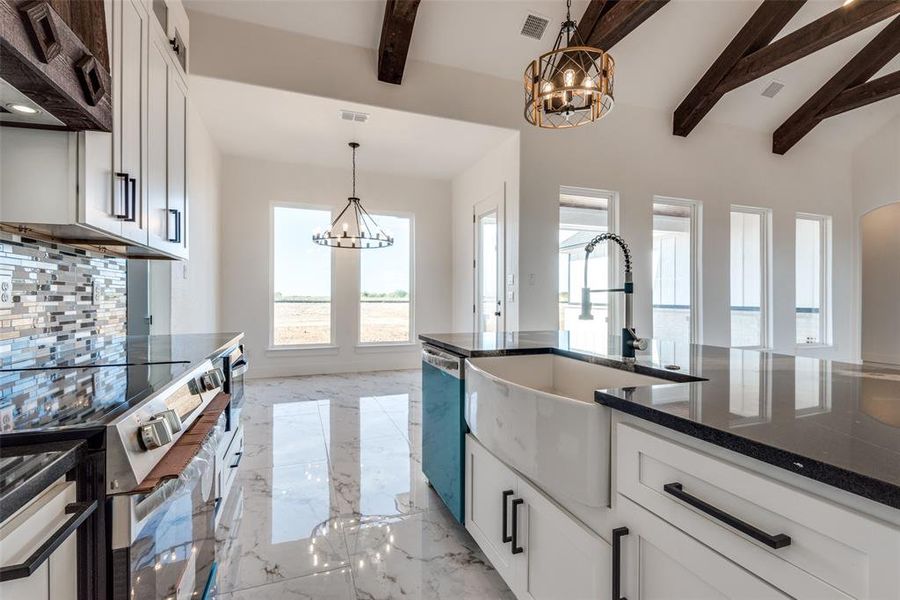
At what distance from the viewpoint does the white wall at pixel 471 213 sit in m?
4.64

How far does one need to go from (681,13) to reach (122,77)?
15.2ft

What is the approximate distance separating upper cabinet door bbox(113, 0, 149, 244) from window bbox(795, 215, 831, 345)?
7.54 metres

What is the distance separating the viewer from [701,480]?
79 cm

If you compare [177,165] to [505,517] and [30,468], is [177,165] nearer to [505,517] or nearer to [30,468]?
[30,468]

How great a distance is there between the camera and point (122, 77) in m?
1.59

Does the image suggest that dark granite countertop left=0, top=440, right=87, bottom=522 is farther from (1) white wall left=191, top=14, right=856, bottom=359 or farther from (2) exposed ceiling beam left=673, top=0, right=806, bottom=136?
(2) exposed ceiling beam left=673, top=0, right=806, bottom=136

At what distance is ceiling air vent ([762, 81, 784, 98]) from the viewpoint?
502cm

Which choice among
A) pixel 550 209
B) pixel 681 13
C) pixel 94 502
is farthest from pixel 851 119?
pixel 94 502

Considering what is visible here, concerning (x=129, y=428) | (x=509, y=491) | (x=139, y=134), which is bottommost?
(x=509, y=491)

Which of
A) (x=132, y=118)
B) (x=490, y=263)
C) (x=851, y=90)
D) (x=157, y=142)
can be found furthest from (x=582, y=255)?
(x=132, y=118)

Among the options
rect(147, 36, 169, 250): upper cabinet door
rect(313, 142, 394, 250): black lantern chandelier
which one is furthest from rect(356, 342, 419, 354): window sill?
rect(147, 36, 169, 250): upper cabinet door

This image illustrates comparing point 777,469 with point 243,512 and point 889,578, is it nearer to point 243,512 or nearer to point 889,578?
point 889,578

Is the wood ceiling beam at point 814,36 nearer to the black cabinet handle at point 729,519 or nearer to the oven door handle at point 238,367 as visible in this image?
the black cabinet handle at point 729,519

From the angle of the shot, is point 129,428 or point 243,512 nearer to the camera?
point 129,428
